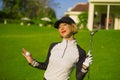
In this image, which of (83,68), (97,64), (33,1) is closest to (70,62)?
(83,68)

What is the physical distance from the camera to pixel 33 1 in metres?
92.3

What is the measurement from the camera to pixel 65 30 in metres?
4.94

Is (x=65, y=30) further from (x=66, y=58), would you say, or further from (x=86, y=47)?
(x=86, y=47)

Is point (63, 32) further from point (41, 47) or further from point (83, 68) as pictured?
point (41, 47)

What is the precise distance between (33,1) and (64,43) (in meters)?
88.1

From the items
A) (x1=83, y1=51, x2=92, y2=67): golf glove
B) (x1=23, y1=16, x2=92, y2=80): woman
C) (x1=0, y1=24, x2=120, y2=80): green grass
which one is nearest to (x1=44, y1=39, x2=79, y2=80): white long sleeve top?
(x1=23, y1=16, x2=92, y2=80): woman

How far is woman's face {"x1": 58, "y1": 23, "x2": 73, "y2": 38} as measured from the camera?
4930 mm

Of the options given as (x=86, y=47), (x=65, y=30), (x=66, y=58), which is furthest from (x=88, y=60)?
(x=86, y=47)

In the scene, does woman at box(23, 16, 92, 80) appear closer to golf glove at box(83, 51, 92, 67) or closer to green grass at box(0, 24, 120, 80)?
golf glove at box(83, 51, 92, 67)

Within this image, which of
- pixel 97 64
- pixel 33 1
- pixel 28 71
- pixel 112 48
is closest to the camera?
pixel 28 71

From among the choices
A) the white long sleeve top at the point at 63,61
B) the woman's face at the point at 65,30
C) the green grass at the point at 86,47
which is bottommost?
the green grass at the point at 86,47

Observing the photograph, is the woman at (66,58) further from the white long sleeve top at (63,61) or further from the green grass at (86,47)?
the green grass at (86,47)

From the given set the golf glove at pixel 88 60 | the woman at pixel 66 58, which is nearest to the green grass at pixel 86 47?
the woman at pixel 66 58

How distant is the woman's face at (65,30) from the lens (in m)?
4.93
